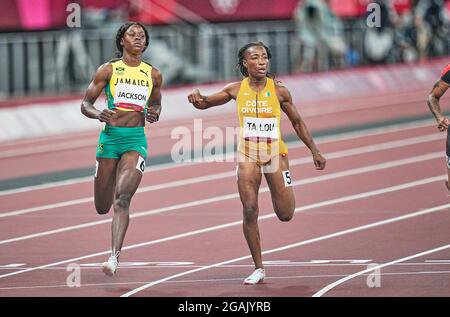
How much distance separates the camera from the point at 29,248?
15477 mm

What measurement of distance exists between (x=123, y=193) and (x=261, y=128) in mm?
1438

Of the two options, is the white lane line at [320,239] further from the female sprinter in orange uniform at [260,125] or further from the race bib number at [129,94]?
the race bib number at [129,94]

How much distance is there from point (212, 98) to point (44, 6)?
18.3 meters

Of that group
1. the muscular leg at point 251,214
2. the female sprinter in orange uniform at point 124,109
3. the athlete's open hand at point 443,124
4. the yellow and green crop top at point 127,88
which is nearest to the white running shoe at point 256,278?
the muscular leg at point 251,214

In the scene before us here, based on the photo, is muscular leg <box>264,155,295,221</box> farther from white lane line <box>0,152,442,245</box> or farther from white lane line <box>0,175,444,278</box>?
white lane line <box>0,152,442,245</box>

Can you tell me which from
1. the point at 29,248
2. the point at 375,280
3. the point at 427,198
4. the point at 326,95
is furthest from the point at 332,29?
the point at 375,280

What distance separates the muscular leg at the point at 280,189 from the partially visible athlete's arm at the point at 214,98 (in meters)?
0.69

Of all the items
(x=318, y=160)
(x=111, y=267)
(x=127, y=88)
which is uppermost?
(x=127, y=88)

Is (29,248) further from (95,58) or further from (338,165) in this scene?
(95,58)

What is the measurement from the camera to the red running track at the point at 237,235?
1262 cm

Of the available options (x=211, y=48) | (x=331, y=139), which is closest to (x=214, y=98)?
(x=331, y=139)

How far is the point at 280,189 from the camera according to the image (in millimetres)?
12875

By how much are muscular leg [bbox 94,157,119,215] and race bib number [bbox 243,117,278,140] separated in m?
1.50

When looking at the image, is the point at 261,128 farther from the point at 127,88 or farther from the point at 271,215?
the point at 271,215
